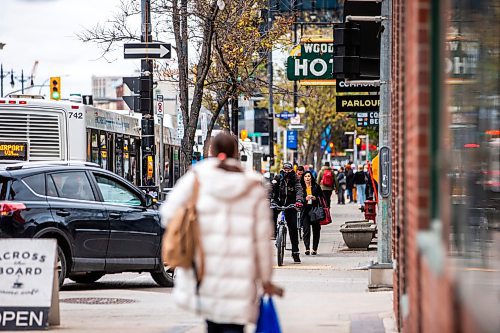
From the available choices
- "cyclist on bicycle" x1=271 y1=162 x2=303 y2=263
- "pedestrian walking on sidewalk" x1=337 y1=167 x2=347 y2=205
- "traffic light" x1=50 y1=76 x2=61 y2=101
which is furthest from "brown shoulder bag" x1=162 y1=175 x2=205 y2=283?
"pedestrian walking on sidewalk" x1=337 y1=167 x2=347 y2=205

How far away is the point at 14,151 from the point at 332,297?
41.5 ft

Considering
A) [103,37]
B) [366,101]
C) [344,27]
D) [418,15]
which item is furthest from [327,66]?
[418,15]

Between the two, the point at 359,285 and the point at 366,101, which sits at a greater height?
the point at 366,101

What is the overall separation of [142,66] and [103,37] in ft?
6.64

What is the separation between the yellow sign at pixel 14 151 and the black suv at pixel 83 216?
10182mm

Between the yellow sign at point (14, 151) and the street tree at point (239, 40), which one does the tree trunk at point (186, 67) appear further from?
the yellow sign at point (14, 151)

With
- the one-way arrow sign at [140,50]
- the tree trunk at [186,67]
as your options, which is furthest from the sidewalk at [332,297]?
the tree trunk at [186,67]

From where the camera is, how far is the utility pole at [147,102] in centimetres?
2577

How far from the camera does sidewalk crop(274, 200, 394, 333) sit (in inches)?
475

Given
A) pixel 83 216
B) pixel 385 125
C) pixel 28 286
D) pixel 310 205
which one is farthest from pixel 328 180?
pixel 28 286

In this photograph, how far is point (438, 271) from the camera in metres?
4.86

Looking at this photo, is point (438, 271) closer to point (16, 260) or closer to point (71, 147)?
point (16, 260)

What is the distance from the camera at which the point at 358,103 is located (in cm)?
2292

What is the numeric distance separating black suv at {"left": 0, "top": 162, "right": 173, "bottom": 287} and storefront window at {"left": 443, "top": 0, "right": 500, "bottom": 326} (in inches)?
166
